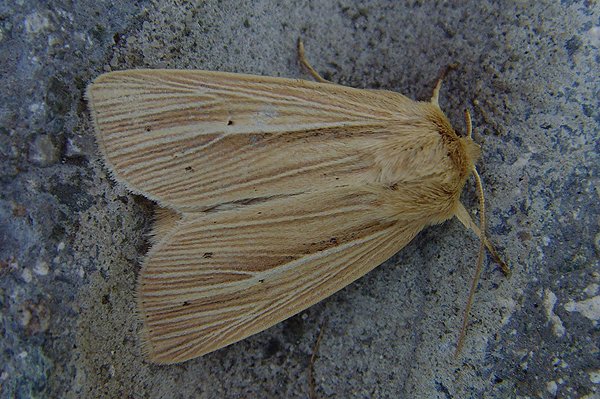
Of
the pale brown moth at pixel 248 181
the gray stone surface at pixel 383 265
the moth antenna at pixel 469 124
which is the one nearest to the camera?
the gray stone surface at pixel 383 265

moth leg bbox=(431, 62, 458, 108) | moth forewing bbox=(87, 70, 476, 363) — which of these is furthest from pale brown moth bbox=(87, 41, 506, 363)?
moth leg bbox=(431, 62, 458, 108)

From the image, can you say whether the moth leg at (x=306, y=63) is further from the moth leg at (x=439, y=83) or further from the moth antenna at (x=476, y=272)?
the moth antenna at (x=476, y=272)

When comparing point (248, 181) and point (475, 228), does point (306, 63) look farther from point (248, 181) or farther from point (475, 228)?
point (475, 228)

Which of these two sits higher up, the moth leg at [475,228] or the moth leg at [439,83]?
the moth leg at [439,83]

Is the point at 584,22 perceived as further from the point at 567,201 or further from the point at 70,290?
the point at 70,290

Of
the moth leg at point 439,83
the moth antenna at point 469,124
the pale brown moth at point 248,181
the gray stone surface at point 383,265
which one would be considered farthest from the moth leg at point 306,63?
the moth antenna at point 469,124

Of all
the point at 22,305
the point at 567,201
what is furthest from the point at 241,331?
the point at 567,201

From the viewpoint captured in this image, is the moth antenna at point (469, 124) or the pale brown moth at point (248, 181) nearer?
the pale brown moth at point (248, 181)
